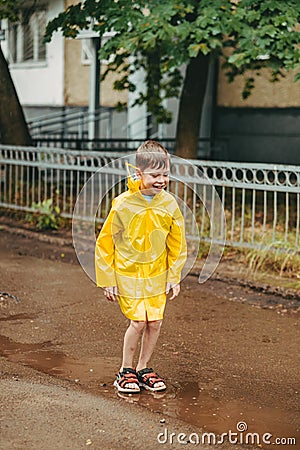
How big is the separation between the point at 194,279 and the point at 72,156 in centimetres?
309

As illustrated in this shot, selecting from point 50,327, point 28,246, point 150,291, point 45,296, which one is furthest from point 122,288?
point 28,246

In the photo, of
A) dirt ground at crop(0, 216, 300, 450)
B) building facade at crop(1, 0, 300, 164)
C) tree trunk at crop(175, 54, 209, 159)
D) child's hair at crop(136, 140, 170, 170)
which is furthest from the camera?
building facade at crop(1, 0, 300, 164)

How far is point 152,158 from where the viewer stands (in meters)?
4.82

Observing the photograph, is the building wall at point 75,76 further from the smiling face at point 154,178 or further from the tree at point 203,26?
the smiling face at point 154,178

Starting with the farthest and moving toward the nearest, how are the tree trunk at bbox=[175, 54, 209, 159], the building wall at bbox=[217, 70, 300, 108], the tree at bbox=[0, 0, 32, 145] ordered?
the building wall at bbox=[217, 70, 300, 108]
the tree at bbox=[0, 0, 32, 145]
the tree trunk at bbox=[175, 54, 209, 159]

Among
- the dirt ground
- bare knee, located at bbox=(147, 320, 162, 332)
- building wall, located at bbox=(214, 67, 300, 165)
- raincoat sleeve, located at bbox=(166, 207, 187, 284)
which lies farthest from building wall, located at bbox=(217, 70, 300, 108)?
bare knee, located at bbox=(147, 320, 162, 332)

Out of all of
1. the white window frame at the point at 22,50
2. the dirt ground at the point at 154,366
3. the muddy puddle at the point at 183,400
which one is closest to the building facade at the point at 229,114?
the white window frame at the point at 22,50

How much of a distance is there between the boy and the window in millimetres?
19210

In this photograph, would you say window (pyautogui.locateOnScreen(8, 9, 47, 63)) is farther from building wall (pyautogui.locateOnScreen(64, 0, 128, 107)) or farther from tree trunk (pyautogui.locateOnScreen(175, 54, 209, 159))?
tree trunk (pyautogui.locateOnScreen(175, 54, 209, 159))

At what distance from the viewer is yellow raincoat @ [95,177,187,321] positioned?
4902 millimetres

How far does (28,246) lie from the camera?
34.2 ft

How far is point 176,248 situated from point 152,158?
1.87 ft

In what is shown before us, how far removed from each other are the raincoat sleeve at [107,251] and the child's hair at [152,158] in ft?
1.04

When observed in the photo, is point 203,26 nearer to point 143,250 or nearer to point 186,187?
point 186,187
